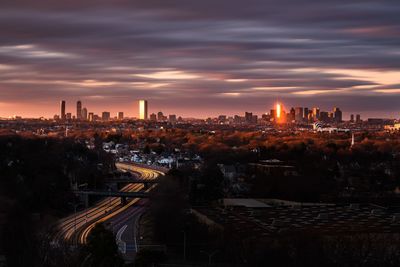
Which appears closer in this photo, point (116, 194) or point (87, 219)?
point (87, 219)

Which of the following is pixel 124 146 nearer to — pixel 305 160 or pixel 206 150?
pixel 206 150

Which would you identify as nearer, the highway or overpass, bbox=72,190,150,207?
the highway

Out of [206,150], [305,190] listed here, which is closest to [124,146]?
[206,150]

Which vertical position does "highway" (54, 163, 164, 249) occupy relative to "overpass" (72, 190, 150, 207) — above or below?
below

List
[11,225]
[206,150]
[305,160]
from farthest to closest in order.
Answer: [206,150]
[305,160]
[11,225]

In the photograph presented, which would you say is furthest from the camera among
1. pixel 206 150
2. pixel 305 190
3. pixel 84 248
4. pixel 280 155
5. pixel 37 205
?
pixel 206 150

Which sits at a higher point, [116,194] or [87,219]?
[116,194]

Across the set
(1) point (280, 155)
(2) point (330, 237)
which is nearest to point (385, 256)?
(2) point (330, 237)

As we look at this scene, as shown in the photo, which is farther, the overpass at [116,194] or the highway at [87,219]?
the overpass at [116,194]

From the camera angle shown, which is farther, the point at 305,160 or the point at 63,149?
Result: the point at 63,149

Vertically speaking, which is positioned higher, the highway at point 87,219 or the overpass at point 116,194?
the overpass at point 116,194
